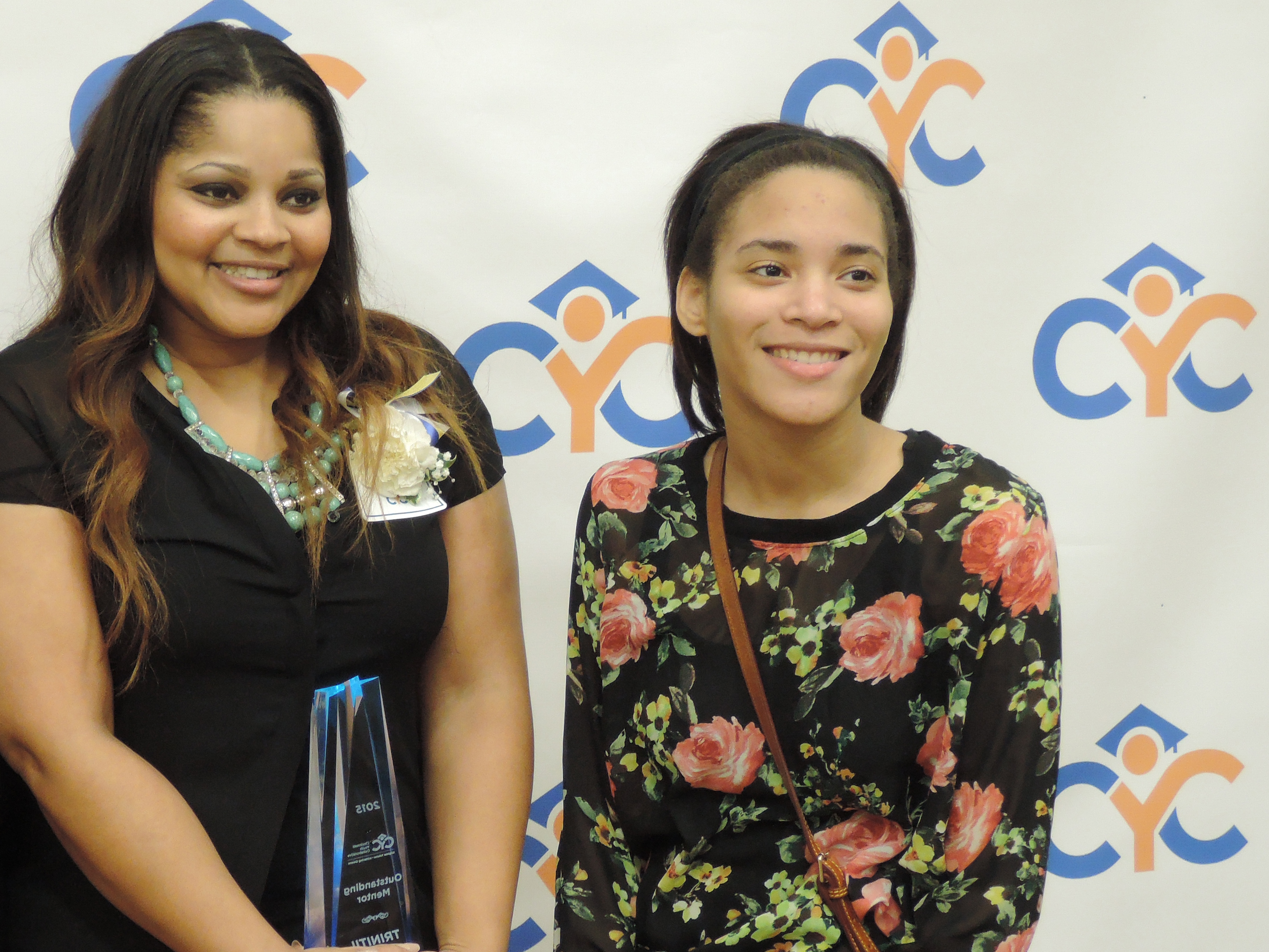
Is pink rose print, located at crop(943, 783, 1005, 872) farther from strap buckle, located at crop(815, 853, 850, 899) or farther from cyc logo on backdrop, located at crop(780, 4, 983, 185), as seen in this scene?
cyc logo on backdrop, located at crop(780, 4, 983, 185)

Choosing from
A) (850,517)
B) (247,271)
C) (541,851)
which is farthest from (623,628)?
(541,851)

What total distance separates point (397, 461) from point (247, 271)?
11.1 inches

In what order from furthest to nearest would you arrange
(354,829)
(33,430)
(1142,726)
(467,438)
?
(1142,726)
(467,438)
(354,829)
(33,430)

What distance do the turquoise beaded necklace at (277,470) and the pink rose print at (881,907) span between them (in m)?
0.73

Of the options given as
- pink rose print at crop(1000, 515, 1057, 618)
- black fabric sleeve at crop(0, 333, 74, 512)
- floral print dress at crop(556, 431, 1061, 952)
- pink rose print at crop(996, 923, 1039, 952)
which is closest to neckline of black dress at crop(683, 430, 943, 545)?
floral print dress at crop(556, 431, 1061, 952)

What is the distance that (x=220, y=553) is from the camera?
4.54 ft

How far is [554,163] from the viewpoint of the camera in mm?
2080

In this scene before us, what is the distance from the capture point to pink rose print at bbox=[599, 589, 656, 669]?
1.39 metres

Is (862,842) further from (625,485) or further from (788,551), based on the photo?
(625,485)

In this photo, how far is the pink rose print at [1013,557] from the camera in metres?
1.25

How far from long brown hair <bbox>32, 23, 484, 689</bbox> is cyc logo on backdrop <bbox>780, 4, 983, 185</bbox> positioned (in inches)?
37.4

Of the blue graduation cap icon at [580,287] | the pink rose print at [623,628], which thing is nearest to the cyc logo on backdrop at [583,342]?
the blue graduation cap icon at [580,287]

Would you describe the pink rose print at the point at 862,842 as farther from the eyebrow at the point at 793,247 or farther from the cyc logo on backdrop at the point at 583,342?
the cyc logo on backdrop at the point at 583,342

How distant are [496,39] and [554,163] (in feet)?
0.73
